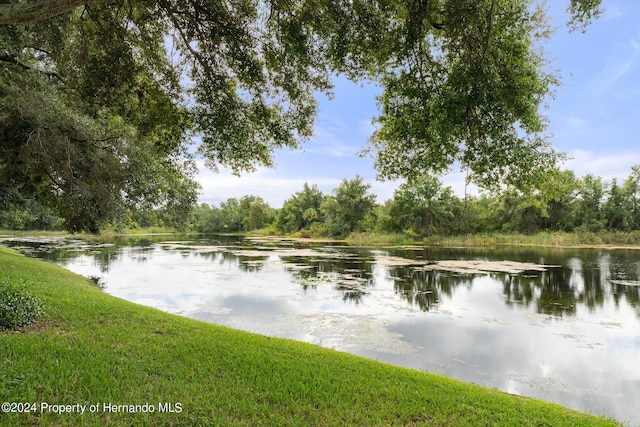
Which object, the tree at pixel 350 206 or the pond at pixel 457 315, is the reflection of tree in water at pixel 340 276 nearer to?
the pond at pixel 457 315

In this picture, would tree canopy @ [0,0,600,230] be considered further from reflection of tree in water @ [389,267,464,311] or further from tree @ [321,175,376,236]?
tree @ [321,175,376,236]

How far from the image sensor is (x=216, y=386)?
4.00 meters

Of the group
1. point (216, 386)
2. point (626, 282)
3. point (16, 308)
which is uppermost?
point (16, 308)

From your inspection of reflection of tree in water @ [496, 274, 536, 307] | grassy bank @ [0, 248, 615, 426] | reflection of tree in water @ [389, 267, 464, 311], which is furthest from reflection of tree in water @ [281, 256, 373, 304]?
grassy bank @ [0, 248, 615, 426]

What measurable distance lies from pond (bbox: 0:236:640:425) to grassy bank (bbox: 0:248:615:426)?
7.15 feet

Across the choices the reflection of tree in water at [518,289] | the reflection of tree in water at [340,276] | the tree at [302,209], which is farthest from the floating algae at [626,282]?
the tree at [302,209]

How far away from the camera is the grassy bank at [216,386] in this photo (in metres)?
3.39

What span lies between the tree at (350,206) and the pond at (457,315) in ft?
133

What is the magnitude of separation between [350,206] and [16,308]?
56.5 metres

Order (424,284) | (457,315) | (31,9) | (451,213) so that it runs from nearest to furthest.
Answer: (31,9) < (457,315) < (424,284) < (451,213)

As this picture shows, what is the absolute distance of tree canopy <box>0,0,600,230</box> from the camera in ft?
15.7

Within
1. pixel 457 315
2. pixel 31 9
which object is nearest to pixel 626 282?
pixel 457 315

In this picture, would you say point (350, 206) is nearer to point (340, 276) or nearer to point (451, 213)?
point (451, 213)

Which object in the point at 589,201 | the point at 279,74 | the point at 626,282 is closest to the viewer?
the point at 279,74
